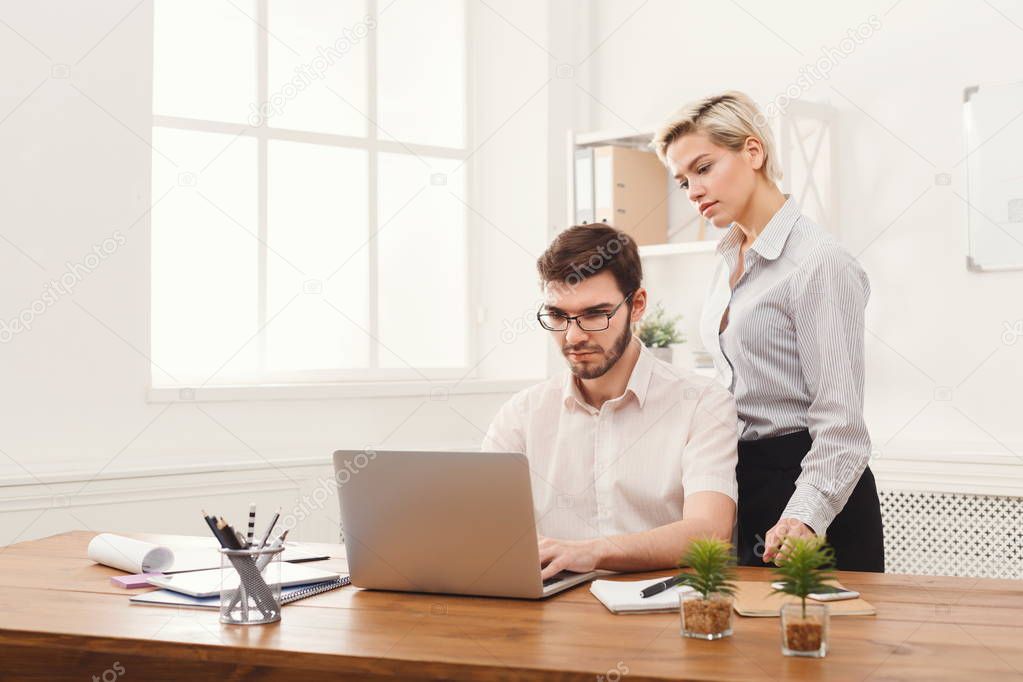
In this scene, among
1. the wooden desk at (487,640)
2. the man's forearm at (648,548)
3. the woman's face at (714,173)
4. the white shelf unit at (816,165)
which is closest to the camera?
the wooden desk at (487,640)

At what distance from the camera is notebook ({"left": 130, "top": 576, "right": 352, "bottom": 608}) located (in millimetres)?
1625

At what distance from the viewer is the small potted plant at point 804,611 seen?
1.26 m

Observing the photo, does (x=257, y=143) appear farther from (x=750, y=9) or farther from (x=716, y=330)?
(x=716, y=330)

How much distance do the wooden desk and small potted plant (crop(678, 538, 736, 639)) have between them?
0.02 metres

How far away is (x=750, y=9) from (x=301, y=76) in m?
1.49

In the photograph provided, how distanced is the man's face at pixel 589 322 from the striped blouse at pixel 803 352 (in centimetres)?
28

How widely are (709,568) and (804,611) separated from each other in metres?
0.13

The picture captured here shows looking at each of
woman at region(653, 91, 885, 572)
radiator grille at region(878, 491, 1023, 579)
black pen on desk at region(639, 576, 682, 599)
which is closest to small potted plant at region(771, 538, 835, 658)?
black pen on desk at region(639, 576, 682, 599)

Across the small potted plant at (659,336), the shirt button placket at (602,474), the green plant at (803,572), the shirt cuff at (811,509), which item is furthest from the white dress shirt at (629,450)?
the small potted plant at (659,336)

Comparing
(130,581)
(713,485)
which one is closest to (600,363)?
(713,485)

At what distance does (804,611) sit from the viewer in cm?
127

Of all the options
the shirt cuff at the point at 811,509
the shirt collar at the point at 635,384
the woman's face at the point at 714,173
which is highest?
the woman's face at the point at 714,173

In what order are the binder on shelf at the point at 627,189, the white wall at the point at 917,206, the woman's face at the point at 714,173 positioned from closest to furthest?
the woman's face at the point at 714,173, the white wall at the point at 917,206, the binder on shelf at the point at 627,189

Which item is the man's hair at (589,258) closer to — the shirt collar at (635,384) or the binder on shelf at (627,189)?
the shirt collar at (635,384)
